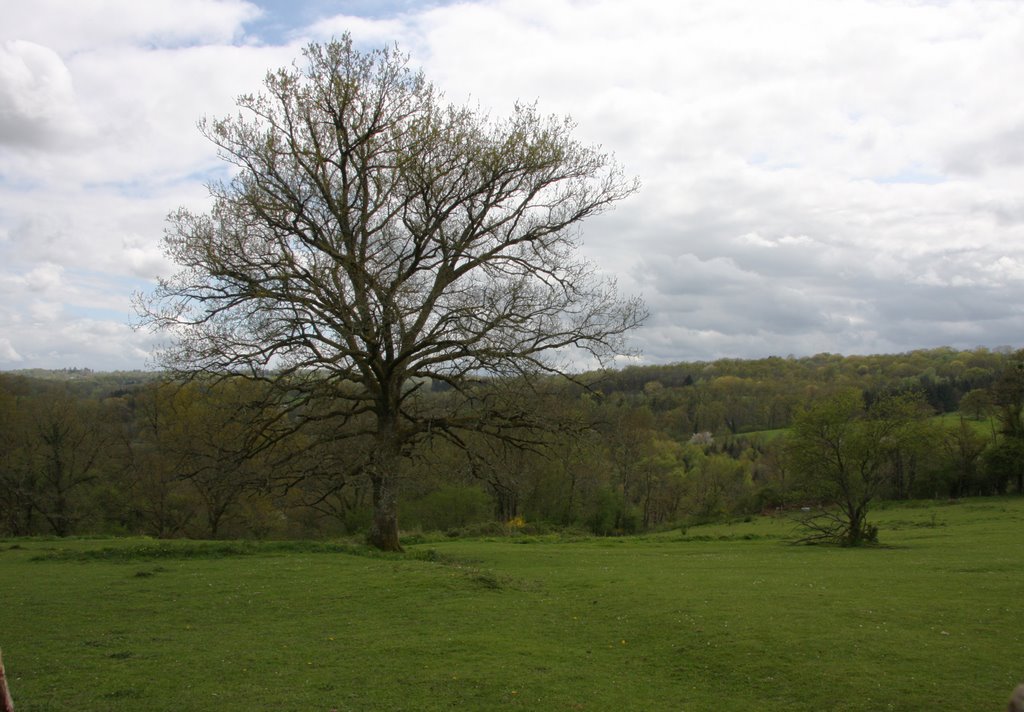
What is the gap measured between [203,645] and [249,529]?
3791 centimetres

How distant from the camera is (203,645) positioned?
1138 centimetres

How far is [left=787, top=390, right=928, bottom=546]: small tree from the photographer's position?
29.6m

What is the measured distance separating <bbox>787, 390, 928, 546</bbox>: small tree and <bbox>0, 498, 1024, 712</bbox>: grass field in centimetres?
806

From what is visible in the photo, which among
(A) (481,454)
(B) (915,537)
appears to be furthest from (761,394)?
(A) (481,454)

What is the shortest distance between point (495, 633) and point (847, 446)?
2317 cm

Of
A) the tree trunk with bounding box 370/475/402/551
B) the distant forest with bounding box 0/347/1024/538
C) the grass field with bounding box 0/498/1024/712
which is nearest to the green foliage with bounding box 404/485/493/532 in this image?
the distant forest with bounding box 0/347/1024/538

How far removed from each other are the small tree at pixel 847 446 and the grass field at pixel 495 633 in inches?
317

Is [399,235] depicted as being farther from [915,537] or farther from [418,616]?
[915,537]

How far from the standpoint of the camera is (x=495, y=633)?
40.8ft

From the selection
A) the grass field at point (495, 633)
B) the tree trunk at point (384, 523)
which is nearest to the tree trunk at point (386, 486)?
the tree trunk at point (384, 523)

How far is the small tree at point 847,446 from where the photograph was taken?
97.2 ft

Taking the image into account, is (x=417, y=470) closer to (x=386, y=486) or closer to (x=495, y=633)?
(x=386, y=486)

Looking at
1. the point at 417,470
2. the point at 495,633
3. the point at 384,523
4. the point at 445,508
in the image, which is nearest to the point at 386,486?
the point at 384,523

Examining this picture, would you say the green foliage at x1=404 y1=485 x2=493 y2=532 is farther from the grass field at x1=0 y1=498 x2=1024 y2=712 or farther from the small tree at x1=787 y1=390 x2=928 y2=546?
the grass field at x1=0 y1=498 x2=1024 y2=712
